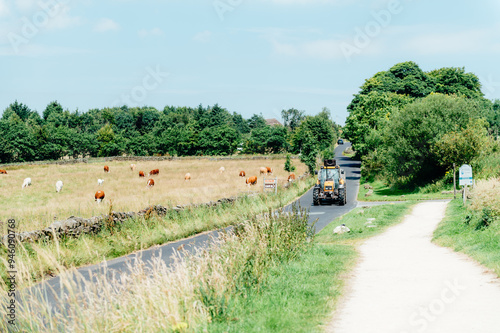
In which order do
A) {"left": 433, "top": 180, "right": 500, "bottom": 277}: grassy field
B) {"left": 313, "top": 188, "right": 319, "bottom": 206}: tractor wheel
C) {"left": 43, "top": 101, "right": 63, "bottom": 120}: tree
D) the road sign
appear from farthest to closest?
{"left": 43, "top": 101, "right": 63, "bottom": 120}: tree
{"left": 313, "top": 188, "right": 319, "bottom": 206}: tractor wheel
the road sign
{"left": 433, "top": 180, "right": 500, "bottom": 277}: grassy field

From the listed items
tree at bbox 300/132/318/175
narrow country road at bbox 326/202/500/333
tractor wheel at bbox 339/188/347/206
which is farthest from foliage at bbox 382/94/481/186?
narrow country road at bbox 326/202/500/333

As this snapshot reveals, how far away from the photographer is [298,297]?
8094 mm

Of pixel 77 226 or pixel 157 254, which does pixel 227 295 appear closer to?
pixel 157 254

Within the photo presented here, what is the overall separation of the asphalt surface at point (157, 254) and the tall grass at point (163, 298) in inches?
7.9

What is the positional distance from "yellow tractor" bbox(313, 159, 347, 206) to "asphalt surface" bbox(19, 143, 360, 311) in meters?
0.57

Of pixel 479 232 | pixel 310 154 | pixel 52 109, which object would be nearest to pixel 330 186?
pixel 479 232

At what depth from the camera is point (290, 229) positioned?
1217 centimetres

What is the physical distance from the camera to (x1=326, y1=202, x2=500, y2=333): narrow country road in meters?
6.62

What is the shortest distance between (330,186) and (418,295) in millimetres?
21505

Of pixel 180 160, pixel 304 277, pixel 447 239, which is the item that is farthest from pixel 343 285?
pixel 180 160

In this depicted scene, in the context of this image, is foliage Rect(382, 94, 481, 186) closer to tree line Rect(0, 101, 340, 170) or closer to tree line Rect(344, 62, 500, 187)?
tree line Rect(344, 62, 500, 187)

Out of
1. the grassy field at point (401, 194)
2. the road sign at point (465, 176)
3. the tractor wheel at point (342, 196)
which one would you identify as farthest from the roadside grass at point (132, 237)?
the grassy field at point (401, 194)

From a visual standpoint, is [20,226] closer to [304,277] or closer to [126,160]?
[304,277]

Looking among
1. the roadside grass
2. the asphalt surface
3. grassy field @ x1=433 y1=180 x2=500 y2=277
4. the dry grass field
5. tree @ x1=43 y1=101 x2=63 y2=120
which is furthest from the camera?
tree @ x1=43 y1=101 x2=63 y2=120
